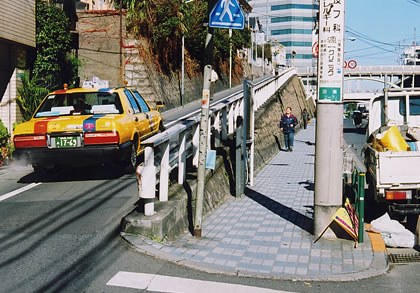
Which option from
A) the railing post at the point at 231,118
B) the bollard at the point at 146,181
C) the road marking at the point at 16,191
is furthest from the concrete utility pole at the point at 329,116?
the railing post at the point at 231,118

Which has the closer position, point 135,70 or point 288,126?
point 288,126

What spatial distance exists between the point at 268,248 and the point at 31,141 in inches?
199

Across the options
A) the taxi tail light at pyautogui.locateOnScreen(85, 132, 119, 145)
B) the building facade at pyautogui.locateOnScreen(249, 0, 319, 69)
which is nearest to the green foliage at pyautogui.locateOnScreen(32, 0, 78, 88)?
the taxi tail light at pyautogui.locateOnScreen(85, 132, 119, 145)

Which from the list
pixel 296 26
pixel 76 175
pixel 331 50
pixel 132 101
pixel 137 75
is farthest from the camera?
pixel 296 26

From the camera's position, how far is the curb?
5.45m

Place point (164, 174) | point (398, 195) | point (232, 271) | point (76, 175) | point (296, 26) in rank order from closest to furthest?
point (232, 271) < point (164, 174) < point (398, 195) < point (76, 175) < point (296, 26)

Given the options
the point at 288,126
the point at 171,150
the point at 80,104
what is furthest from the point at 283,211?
the point at 288,126

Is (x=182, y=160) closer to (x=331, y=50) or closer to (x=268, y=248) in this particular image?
(x=268, y=248)

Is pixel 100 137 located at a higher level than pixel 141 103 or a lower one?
lower

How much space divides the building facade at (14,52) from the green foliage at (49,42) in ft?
4.53

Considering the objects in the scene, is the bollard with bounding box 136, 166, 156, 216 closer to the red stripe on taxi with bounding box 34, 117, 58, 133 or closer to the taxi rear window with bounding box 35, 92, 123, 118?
the red stripe on taxi with bounding box 34, 117, 58, 133

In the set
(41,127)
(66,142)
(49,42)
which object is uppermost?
(49,42)

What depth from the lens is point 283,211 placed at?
910 cm

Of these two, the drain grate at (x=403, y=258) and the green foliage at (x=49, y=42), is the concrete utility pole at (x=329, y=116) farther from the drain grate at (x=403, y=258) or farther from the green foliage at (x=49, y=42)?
the green foliage at (x=49, y=42)
